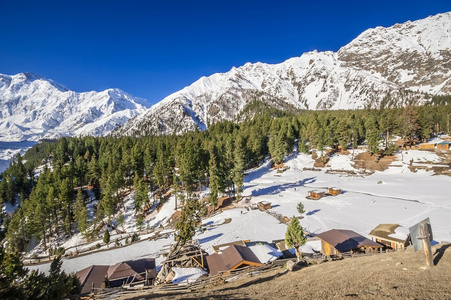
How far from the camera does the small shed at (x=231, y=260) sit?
2109 cm

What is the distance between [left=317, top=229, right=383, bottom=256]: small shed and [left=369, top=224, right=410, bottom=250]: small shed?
2.01m

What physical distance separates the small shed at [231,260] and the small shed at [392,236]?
53.4 feet

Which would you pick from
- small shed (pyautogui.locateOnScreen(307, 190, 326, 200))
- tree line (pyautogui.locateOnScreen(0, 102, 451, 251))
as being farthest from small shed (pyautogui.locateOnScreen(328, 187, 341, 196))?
tree line (pyautogui.locateOnScreen(0, 102, 451, 251))

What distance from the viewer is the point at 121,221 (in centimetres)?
4900

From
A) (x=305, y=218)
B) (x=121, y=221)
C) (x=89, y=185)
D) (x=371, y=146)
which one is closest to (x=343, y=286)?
(x=305, y=218)

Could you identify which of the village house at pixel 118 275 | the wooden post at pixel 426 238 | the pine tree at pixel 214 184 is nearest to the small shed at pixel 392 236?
the wooden post at pixel 426 238

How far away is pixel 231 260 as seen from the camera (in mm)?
22047

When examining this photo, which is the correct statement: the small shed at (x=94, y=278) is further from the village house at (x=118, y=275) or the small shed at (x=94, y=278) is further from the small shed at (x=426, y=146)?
the small shed at (x=426, y=146)

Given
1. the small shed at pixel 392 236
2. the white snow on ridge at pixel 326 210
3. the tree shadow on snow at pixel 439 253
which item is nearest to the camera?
the tree shadow on snow at pixel 439 253

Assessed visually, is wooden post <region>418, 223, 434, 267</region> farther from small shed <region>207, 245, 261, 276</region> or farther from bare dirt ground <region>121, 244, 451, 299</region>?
small shed <region>207, 245, 261, 276</region>

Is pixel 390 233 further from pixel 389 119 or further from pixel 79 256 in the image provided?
pixel 389 119

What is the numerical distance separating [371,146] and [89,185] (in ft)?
300

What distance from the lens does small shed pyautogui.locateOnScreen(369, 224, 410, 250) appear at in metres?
25.4

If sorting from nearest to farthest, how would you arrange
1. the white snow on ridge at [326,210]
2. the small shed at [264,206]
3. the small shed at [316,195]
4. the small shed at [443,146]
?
the white snow on ridge at [326,210], the small shed at [264,206], the small shed at [316,195], the small shed at [443,146]
